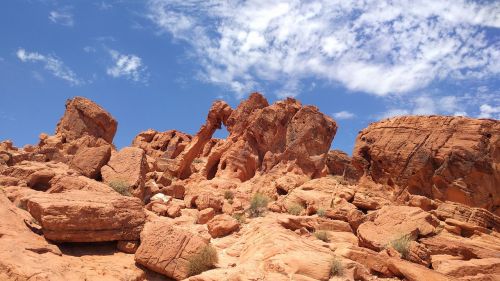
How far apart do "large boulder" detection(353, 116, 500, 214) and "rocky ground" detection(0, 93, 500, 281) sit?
0.06 metres

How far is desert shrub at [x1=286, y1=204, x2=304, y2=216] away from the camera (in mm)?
17297

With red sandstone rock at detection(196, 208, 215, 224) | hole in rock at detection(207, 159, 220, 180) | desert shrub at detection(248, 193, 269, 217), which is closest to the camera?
red sandstone rock at detection(196, 208, 215, 224)

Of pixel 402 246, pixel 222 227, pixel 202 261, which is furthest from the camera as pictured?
pixel 222 227

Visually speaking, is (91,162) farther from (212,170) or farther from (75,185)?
(212,170)

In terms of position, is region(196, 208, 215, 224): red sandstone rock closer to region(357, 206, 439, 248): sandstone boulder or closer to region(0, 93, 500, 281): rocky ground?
region(0, 93, 500, 281): rocky ground

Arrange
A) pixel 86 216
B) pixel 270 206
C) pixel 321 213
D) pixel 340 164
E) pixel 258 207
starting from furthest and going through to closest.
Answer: pixel 340 164 → pixel 270 206 → pixel 258 207 → pixel 321 213 → pixel 86 216

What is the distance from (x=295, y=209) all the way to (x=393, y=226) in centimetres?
446

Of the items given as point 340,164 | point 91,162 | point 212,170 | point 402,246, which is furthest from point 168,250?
point 212,170

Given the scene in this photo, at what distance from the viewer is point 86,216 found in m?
11.2

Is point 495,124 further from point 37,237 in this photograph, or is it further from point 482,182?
point 37,237

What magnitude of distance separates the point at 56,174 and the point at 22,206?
151 inches

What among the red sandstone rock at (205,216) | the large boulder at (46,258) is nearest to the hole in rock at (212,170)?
the red sandstone rock at (205,216)

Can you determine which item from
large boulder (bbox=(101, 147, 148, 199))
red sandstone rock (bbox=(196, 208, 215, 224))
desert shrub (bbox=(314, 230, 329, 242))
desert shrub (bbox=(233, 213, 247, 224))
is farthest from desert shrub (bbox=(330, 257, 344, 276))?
large boulder (bbox=(101, 147, 148, 199))

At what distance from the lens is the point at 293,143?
2628 centimetres
